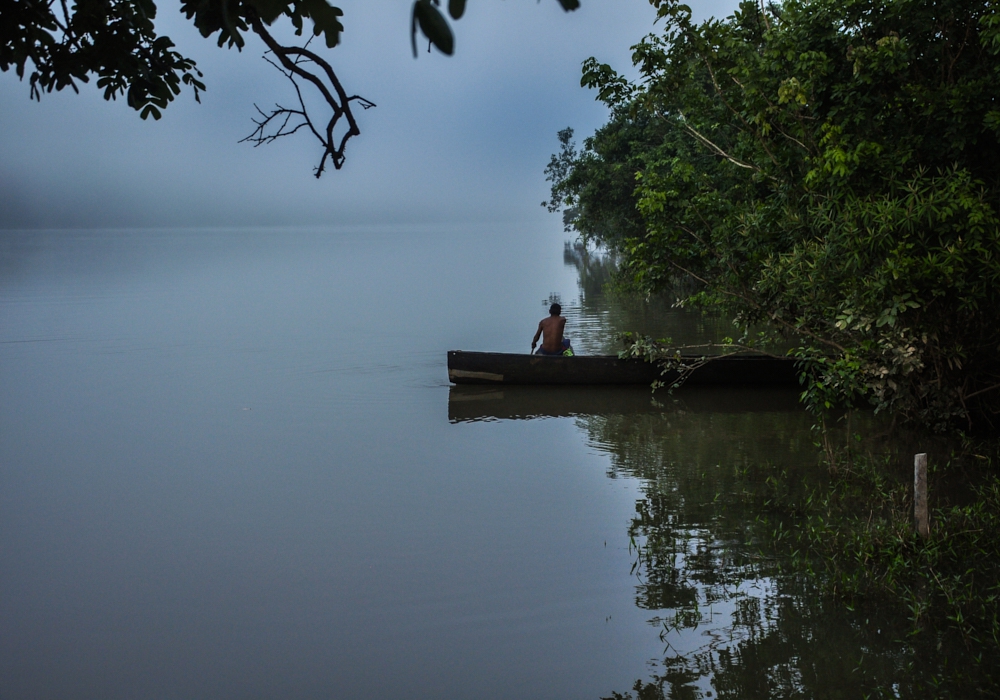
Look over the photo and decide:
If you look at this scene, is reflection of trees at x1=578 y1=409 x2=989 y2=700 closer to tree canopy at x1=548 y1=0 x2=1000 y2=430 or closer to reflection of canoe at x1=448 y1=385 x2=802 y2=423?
tree canopy at x1=548 y1=0 x2=1000 y2=430

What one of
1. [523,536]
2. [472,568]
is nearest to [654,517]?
[523,536]

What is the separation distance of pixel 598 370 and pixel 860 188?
16.8 feet

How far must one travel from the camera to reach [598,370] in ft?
42.9

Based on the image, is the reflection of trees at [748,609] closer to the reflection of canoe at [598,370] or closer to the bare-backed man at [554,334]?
the reflection of canoe at [598,370]

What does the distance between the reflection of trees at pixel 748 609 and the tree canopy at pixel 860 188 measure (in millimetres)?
1621

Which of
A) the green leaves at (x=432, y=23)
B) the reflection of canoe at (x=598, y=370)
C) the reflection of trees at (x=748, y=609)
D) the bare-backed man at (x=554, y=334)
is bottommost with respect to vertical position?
the reflection of trees at (x=748, y=609)

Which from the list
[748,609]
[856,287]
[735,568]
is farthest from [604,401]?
[748,609]

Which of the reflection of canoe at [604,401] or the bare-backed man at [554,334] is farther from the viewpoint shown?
the bare-backed man at [554,334]

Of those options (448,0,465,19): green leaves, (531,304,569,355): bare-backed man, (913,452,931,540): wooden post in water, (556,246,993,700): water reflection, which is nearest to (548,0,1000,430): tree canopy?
(556,246,993,700): water reflection

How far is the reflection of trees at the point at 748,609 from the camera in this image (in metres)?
5.19

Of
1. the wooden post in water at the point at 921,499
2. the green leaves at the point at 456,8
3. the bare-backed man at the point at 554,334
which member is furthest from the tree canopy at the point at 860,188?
the green leaves at the point at 456,8

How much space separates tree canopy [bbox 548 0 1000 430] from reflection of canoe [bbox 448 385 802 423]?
1.74 metres

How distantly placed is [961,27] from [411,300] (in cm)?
2149

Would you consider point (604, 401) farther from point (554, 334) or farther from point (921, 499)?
point (921, 499)
